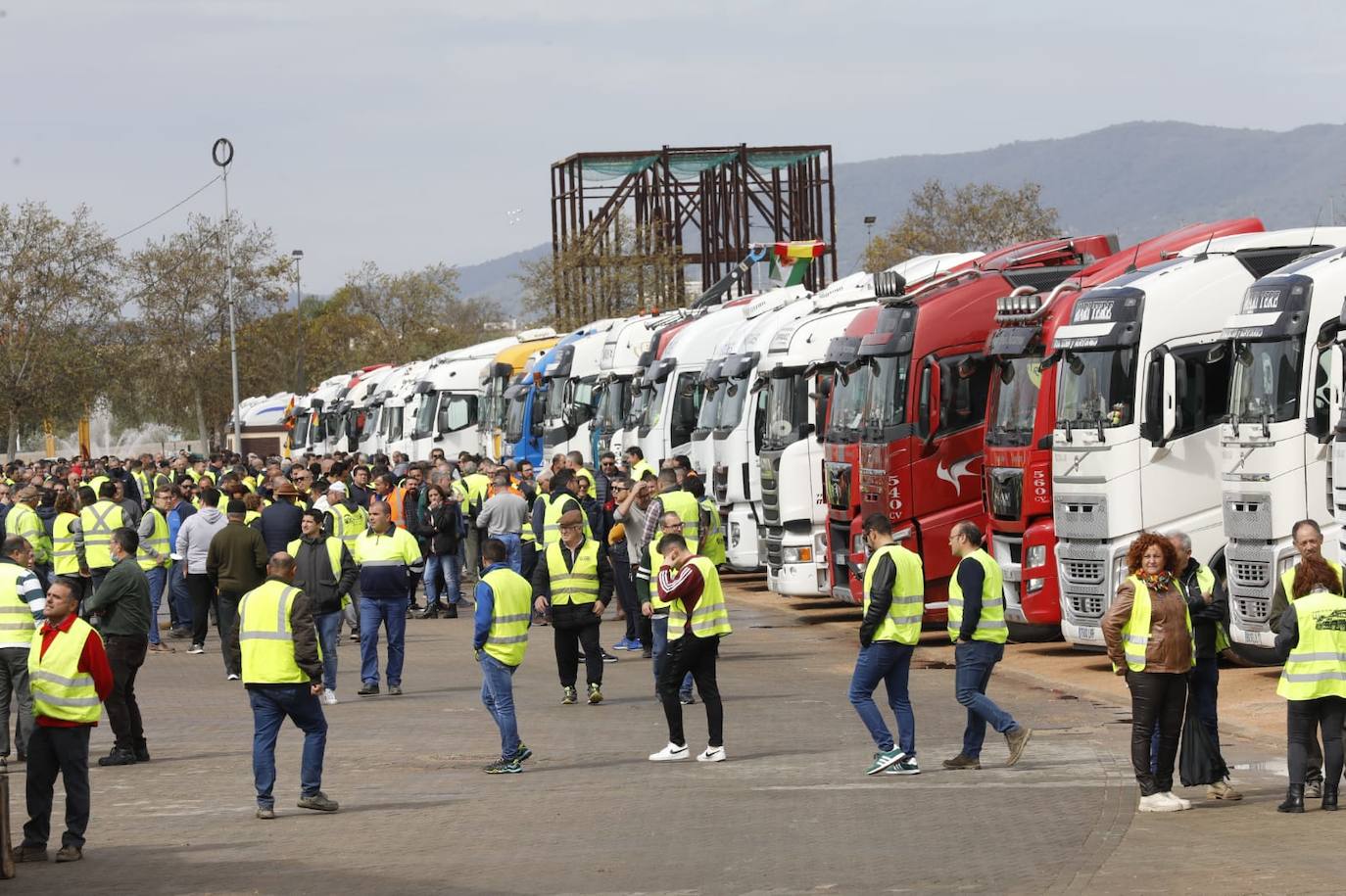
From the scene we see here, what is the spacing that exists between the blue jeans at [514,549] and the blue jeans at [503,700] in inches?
367

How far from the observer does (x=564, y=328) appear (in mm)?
62781

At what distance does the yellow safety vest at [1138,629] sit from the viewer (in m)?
11.5

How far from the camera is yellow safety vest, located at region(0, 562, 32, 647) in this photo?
12750 millimetres

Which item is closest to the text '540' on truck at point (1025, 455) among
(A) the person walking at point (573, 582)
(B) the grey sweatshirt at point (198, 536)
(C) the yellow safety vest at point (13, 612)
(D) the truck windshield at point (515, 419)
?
(A) the person walking at point (573, 582)

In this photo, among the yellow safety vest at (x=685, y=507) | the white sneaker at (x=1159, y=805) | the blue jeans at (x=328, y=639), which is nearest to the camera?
the white sneaker at (x=1159, y=805)

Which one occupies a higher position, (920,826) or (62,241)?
(62,241)

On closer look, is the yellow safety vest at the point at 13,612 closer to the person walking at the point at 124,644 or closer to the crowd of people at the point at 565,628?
the crowd of people at the point at 565,628

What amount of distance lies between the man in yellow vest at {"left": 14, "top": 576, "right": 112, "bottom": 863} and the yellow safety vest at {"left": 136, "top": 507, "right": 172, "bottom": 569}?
34.8 feet

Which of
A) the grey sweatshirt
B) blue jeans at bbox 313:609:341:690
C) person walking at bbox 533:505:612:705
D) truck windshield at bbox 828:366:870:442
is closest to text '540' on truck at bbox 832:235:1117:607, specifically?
truck windshield at bbox 828:366:870:442

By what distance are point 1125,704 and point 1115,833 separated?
214 inches

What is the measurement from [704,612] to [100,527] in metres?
9.45

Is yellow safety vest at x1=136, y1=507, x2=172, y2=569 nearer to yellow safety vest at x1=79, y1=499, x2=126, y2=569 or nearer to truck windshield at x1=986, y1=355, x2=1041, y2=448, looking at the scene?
yellow safety vest at x1=79, y1=499, x2=126, y2=569

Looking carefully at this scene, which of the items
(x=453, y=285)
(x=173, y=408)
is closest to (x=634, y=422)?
(x=173, y=408)

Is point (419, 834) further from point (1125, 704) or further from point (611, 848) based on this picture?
point (1125, 704)
